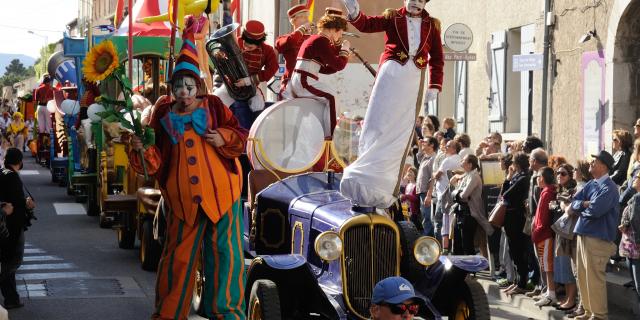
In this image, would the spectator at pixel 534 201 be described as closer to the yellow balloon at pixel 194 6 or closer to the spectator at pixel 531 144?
the spectator at pixel 531 144

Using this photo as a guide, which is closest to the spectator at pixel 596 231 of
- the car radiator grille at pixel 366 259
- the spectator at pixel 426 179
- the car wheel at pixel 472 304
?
the car wheel at pixel 472 304

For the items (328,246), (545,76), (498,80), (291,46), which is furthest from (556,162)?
(498,80)

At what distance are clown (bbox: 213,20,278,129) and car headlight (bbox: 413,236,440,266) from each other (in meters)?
3.90

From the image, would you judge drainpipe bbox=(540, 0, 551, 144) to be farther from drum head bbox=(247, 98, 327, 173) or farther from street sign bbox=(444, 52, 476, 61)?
drum head bbox=(247, 98, 327, 173)

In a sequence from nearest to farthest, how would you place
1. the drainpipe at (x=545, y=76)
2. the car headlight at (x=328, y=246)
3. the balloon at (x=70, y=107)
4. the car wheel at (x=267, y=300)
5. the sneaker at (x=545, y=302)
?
the car wheel at (x=267, y=300) < the car headlight at (x=328, y=246) < the sneaker at (x=545, y=302) < the drainpipe at (x=545, y=76) < the balloon at (x=70, y=107)

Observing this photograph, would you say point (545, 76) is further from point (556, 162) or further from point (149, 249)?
point (149, 249)

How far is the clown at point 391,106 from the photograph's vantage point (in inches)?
339

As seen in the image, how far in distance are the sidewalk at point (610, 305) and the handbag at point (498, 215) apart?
0.70 metres

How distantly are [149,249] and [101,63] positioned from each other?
4.25m

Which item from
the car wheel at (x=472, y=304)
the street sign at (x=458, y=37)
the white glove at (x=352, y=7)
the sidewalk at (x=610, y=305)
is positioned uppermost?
the street sign at (x=458, y=37)

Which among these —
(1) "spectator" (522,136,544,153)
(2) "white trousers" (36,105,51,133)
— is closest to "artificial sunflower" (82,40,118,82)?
(1) "spectator" (522,136,544,153)

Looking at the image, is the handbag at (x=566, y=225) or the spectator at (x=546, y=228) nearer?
the handbag at (x=566, y=225)

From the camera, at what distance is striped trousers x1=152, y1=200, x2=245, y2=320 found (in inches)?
337

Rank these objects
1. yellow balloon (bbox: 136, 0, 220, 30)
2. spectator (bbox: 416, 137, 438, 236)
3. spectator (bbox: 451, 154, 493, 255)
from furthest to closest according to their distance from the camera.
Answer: spectator (bbox: 416, 137, 438, 236) → yellow balloon (bbox: 136, 0, 220, 30) → spectator (bbox: 451, 154, 493, 255)
